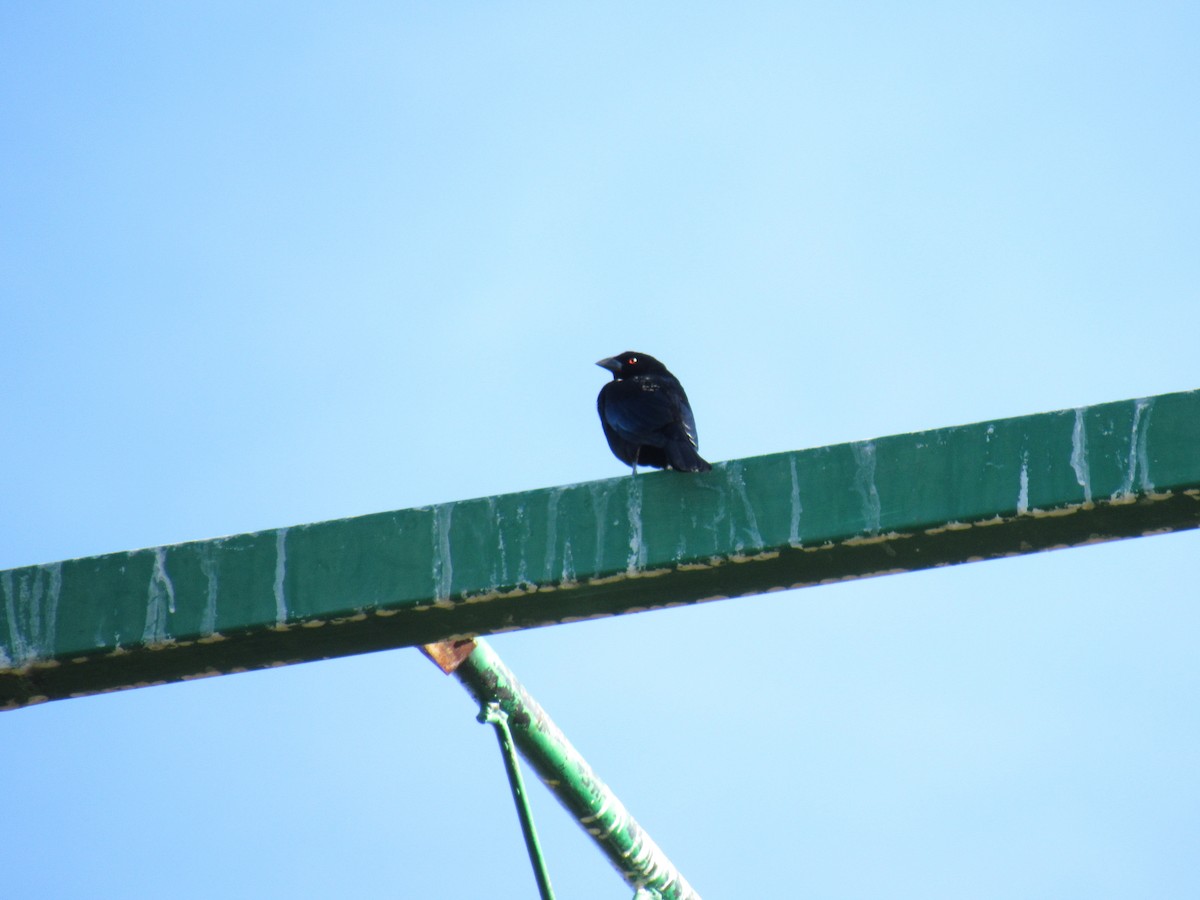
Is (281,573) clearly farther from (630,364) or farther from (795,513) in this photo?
(630,364)

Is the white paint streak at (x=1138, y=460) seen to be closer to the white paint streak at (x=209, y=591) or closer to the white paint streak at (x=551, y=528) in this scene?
the white paint streak at (x=551, y=528)

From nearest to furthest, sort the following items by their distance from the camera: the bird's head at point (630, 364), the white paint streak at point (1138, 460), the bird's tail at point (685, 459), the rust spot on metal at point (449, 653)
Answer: the white paint streak at point (1138, 460)
the bird's tail at point (685, 459)
the rust spot on metal at point (449, 653)
the bird's head at point (630, 364)

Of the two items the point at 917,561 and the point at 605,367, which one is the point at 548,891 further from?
the point at 605,367

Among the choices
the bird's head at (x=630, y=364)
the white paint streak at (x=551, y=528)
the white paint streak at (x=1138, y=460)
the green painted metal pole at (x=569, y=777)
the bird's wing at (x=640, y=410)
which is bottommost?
the white paint streak at (x=1138, y=460)

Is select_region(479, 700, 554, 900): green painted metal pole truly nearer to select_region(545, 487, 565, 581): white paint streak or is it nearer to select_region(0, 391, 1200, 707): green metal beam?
select_region(0, 391, 1200, 707): green metal beam

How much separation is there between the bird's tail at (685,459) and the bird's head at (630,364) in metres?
2.60

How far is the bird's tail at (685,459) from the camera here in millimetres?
3537

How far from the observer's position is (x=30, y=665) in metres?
3.68

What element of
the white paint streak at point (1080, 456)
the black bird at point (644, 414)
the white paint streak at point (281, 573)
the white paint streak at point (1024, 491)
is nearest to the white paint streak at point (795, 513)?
the white paint streak at point (1024, 491)

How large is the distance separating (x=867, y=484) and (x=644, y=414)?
2.14 m

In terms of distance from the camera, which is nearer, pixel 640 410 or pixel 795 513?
pixel 795 513

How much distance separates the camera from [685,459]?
3674 millimetres

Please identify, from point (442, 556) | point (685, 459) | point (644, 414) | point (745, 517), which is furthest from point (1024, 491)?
point (644, 414)

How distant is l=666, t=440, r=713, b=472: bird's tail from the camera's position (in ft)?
11.6
